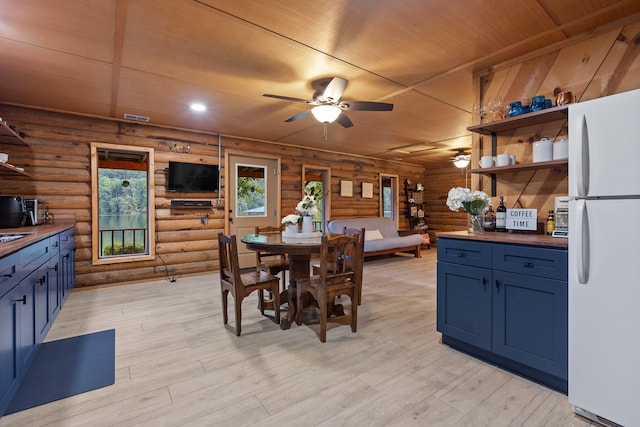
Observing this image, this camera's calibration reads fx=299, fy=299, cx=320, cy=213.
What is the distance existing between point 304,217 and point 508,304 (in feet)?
6.70

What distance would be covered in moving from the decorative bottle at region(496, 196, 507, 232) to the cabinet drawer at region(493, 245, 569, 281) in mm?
530

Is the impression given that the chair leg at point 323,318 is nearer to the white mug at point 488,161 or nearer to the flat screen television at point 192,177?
the white mug at point 488,161

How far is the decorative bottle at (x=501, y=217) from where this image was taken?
2514mm

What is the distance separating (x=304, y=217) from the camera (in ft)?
11.0

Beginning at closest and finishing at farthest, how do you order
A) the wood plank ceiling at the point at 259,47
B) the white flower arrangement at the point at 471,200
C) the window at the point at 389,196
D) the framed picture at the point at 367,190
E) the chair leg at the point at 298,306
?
the wood plank ceiling at the point at 259,47, the white flower arrangement at the point at 471,200, the chair leg at the point at 298,306, the framed picture at the point at 367,190, the window at the point at 389,196

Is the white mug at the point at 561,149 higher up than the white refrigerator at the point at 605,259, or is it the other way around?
the white mug at the point at 561,149

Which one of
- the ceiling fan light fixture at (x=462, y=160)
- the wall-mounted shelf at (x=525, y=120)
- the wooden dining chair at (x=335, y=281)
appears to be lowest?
the wooden dining chair at (x=335, y=281)

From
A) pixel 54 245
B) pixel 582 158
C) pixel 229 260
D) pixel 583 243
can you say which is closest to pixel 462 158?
pixel 582 158

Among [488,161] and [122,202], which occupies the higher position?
[488,161]

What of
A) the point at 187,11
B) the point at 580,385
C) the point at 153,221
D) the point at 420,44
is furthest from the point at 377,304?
the point at 153,221

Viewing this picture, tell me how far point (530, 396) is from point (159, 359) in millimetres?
2556

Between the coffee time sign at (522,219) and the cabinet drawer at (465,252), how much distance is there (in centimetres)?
50

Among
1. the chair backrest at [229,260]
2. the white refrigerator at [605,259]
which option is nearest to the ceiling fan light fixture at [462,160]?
the white refrigerator at [605,259]

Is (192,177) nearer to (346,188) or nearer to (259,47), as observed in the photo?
(259,47)
